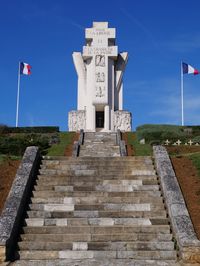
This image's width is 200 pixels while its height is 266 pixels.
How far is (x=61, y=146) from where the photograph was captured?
2938 centimetres

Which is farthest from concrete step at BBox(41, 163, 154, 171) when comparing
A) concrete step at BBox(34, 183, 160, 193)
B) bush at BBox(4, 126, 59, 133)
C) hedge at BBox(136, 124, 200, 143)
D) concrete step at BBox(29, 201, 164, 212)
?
bush at BBox(4, 126, 59, 133)

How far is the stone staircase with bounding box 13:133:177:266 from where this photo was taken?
12.4 metres

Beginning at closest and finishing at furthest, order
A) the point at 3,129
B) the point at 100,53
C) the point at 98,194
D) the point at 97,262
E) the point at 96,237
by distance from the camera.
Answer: the point at 97,262 → the point at 96,237 → the point at 98,194 → the point at 3,129 → the point at 100,53

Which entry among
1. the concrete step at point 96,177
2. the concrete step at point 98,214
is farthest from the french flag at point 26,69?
the concrete step at point 98,214

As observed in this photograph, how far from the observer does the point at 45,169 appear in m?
17.3

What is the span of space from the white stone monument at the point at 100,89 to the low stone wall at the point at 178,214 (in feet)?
85.6

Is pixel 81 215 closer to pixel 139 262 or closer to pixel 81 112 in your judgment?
pixel 139 262

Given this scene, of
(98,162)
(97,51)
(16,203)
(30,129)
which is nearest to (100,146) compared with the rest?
(98,162)

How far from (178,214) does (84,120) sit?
31304mm

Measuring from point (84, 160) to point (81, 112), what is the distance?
26.3 meters

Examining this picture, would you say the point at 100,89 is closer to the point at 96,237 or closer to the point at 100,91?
the point at 100,91

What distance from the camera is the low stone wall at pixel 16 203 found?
12117 millimetres

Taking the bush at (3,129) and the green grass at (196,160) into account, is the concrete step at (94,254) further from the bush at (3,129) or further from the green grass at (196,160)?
the bush at (3,129)

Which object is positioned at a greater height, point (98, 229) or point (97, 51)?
point (97, 51)
